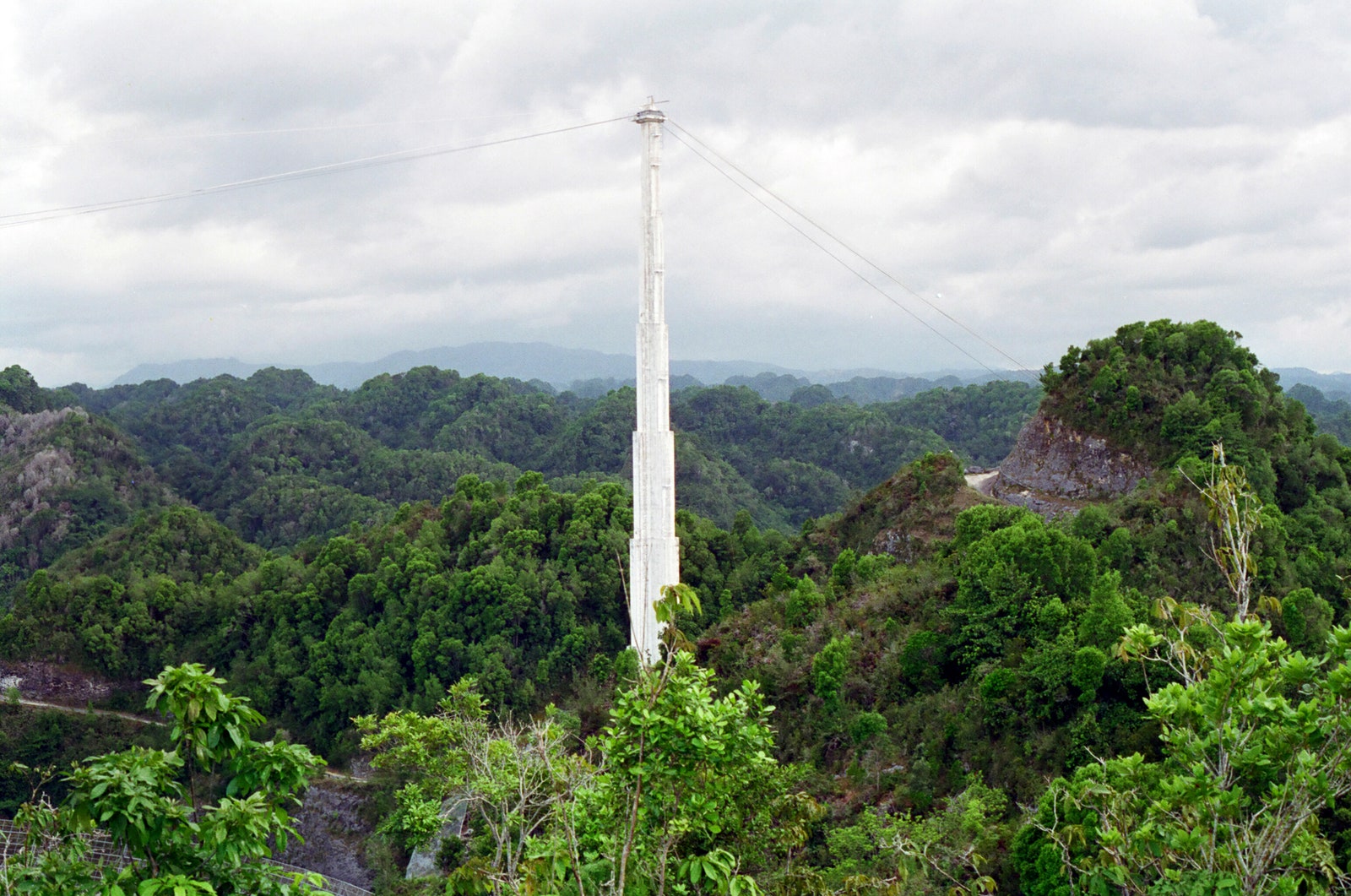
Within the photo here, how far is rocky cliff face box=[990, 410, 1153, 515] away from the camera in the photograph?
2495cm

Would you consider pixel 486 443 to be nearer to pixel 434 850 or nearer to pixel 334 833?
pixel 334 833

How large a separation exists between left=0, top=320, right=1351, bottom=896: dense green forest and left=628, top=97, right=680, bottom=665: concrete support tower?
1.72m

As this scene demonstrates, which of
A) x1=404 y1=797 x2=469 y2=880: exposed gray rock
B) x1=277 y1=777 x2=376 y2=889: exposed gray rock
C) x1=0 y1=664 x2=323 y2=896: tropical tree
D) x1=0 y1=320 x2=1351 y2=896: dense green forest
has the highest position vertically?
x1=0 y1=664 x2=323 y2=896: tropical tree

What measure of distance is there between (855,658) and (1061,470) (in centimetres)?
883

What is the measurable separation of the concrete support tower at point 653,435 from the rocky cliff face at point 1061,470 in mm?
9027

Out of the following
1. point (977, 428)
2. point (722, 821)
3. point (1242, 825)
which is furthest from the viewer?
point (977, 428)

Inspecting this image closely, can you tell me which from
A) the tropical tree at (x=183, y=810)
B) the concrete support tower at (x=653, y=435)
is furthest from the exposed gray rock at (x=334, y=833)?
the tropical tree at (x=183, y=810)

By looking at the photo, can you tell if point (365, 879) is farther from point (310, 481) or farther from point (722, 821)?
point (310, 481)

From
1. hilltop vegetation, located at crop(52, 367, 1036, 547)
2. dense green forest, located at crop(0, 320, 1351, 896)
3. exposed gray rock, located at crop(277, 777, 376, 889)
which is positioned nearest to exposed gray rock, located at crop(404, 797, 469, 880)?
dense green forest, located at crop(0, 320, 1351, 896)

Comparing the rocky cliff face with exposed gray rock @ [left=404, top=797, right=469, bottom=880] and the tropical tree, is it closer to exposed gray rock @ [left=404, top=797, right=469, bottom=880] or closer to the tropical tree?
exposed gray rock @ [left=404, top=797, right=469, bottom=880]

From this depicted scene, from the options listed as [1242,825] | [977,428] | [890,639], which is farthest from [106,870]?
[977,428]

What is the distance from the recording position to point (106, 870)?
4969mm

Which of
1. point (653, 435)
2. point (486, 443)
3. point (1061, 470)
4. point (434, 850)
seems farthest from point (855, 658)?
point (486, 443)

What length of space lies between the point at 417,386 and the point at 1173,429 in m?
69.8
